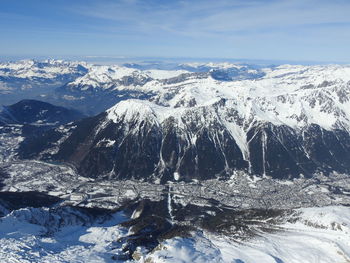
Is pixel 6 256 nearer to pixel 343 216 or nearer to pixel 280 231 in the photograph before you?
pixel 280 231

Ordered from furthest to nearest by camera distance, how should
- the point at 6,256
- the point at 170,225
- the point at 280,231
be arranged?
the point at 170,225, the point at 280,231, the point at 6,256

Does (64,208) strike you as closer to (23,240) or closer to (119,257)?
(23,240)

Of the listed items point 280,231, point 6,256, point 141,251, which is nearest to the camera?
point 6,256

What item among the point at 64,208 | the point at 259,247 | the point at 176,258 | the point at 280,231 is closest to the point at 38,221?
the point at 64,208

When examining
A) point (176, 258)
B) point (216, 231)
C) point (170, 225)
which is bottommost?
point (170, 225)

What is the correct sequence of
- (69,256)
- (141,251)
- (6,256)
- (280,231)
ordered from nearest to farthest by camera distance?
(6,256) < (69,256) < (141,251) < (280,231)

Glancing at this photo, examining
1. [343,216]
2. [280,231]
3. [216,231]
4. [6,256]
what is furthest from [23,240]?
[343,216]

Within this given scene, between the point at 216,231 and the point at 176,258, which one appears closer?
the point at 176,258

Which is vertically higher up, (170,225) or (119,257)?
(119,257)

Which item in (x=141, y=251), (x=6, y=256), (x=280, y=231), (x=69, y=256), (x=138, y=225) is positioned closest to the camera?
(x=6, y=256)
